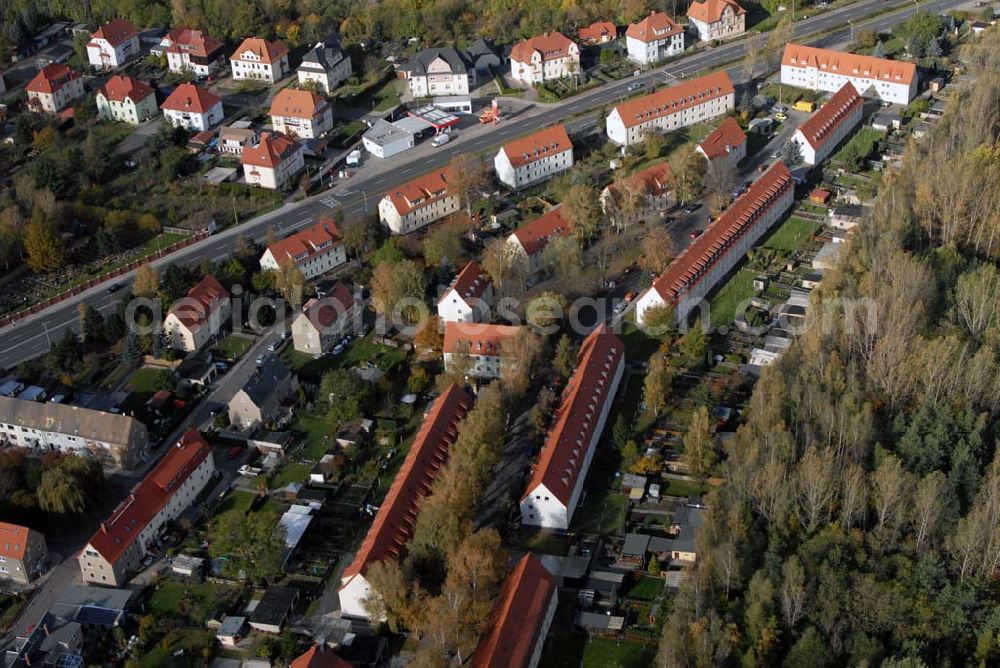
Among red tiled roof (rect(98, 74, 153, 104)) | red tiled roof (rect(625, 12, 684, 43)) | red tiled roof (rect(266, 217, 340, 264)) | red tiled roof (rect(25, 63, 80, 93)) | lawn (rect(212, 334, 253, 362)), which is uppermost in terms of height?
red tiled roof (rect(25, 63, 80, 93))

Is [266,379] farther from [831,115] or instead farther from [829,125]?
[831,115]

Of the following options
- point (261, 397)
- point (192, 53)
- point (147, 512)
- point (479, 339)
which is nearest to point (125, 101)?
point (192, 53)

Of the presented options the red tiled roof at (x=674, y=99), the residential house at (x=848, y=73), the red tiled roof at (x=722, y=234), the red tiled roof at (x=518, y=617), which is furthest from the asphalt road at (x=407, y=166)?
the red tiled roof at (x=518, y=617)

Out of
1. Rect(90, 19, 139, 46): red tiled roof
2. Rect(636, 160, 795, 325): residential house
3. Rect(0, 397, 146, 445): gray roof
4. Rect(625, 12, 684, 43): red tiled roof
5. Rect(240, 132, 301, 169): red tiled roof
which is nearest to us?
Rect(0, 397, 146, 445): gray roof

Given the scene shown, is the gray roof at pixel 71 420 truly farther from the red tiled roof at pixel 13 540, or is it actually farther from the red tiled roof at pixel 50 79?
the red tiled roof at pixel 50 79

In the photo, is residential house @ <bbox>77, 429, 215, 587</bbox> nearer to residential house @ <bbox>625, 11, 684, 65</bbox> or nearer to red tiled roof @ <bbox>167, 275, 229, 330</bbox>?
red tiled roof @ <bbox>167, 275, 229, 330</bbox>

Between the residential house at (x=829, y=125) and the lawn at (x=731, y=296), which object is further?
the residential house at (x=829, y=125)

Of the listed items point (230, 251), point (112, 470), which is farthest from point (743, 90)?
point (112, 470)

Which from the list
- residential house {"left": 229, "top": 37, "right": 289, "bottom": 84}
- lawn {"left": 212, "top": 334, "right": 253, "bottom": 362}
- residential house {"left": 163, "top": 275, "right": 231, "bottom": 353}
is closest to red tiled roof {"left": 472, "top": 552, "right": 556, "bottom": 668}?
lawn {"left": 212, "top": 334, "right": 253, "bottom": 362}
